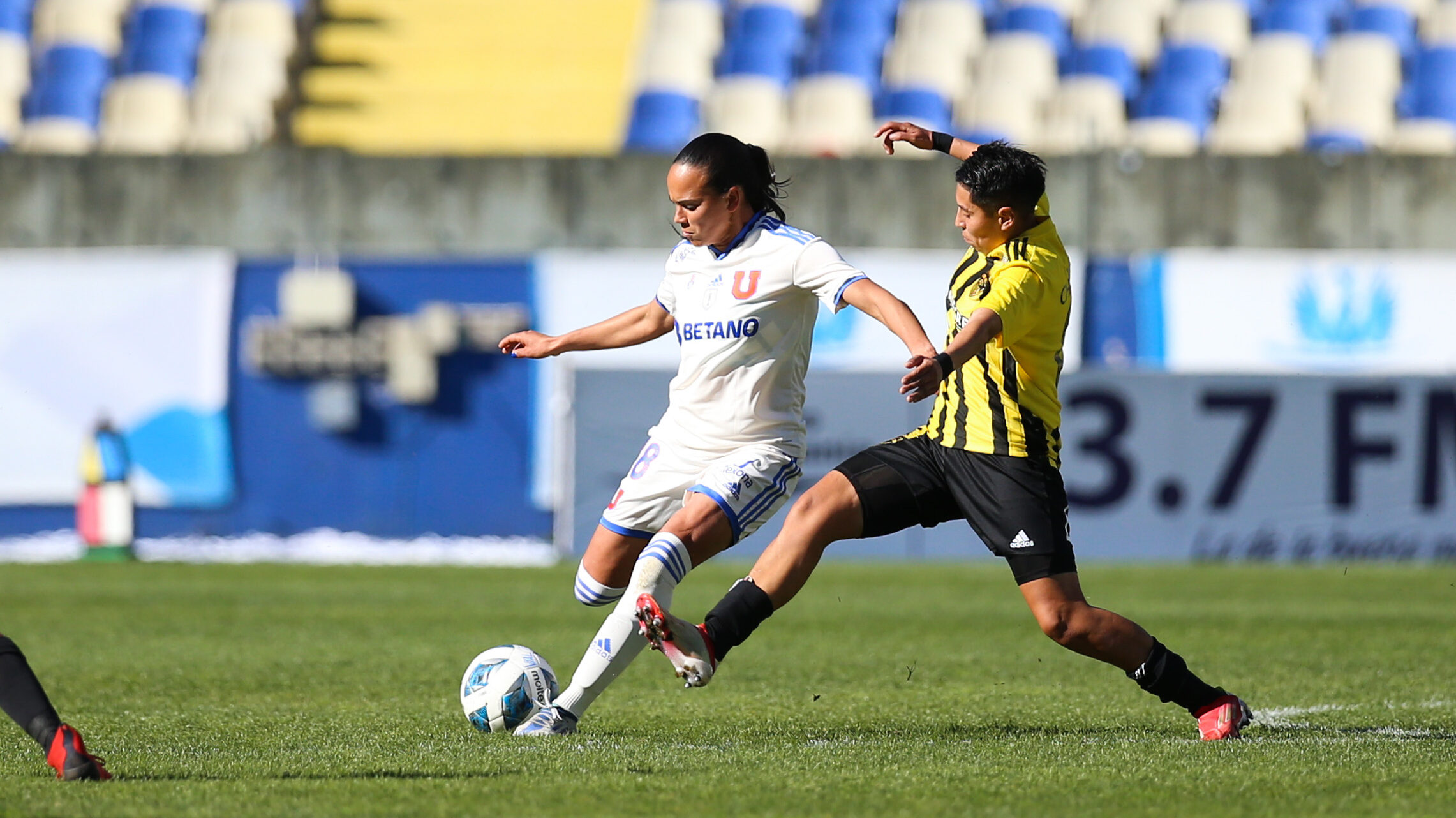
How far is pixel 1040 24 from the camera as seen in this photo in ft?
71.1

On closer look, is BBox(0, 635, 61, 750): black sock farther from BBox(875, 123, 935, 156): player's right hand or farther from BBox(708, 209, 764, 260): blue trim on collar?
BBox(875, 123, 935, 156): player's right hand

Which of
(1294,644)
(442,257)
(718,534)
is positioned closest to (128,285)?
(442,257)

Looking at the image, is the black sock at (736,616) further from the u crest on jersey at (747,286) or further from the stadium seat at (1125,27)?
the stadium seat at (1125,27)

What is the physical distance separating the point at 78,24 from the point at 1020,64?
11237 mm

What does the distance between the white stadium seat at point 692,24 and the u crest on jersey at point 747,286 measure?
1673cm

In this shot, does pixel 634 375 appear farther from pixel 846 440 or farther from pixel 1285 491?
pixel 1285 491

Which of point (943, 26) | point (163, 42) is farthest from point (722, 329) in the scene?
point (163, 42)

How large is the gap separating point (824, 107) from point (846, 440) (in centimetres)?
630

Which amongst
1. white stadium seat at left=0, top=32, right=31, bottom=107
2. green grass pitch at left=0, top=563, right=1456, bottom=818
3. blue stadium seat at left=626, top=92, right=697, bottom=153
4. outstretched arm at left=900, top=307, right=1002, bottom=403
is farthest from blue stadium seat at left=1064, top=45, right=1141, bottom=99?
outstretched arm at left=900, top=307, right=1002, bottom=403

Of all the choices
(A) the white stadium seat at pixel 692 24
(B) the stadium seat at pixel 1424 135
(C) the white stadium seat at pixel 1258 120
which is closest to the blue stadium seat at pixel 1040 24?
(C) the white stadium seat at pixel 1258 120

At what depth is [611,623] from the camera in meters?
5.72

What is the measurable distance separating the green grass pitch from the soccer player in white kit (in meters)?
0.48

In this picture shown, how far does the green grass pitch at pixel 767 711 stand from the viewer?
4.61 meters

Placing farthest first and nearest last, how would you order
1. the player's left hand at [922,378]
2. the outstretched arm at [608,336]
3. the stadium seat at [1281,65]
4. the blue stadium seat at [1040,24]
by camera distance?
the blue stadium seat at [1040,24] → the stadium seat at [1281,65] → the outstretched arm at [608,336] → the player's left hand at [922,378]
